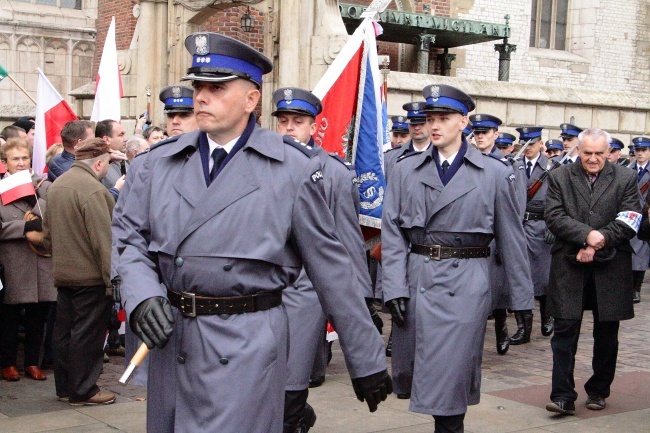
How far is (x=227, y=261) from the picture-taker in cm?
370

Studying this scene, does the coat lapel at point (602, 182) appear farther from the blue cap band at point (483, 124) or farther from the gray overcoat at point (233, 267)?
the gray overcoat at point (233, 267)

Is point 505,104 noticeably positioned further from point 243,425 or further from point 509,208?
point 243,425

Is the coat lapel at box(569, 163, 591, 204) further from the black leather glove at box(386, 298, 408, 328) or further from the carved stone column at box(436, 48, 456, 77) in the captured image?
the carved stone column at box(436, 48, 456, 77)

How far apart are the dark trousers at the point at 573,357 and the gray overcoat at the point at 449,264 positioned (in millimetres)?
921

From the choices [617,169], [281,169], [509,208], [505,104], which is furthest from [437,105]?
[505,104]

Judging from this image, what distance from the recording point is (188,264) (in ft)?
12.2

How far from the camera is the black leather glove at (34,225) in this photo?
7.69 m

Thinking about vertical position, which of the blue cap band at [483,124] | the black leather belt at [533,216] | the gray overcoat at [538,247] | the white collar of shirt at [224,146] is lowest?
the gray overcoat at [538,247]

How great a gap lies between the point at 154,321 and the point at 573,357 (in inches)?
170

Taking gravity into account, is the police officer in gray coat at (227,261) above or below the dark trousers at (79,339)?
above

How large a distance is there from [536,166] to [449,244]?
5.94 metres

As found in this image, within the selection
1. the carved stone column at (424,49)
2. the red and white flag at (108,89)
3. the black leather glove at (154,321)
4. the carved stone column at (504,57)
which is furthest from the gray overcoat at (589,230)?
the carved stone column at (504,57)

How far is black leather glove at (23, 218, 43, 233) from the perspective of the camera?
769 cm

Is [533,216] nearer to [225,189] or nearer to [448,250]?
[448,250]
